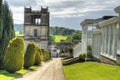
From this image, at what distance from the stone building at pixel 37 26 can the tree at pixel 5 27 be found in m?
94.6

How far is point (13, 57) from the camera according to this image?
34.1 m

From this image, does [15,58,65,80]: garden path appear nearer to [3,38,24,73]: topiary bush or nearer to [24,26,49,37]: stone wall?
[3,38,24,73]: topiary bush

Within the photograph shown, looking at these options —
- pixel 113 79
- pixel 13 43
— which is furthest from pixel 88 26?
pixel 113 79

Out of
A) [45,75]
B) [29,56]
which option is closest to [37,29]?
[29,56]

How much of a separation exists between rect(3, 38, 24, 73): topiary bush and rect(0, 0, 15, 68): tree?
414cm

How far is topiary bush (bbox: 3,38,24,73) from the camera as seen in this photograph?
3375 centimetres

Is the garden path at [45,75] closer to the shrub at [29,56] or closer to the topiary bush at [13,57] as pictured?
the topiary bush at [13,57]

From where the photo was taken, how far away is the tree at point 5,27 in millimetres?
38925

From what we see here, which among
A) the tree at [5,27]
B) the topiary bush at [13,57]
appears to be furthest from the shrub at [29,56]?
the topiary bush at [13,57]

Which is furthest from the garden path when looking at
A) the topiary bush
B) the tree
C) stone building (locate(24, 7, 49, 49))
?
stone building (locate(24, 7, 49, 49))

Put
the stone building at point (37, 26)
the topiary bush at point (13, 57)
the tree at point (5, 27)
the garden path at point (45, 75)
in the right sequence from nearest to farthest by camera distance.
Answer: the garden path at point (45, 75) → the topiary bush at point (13, 57) → the tree at point (5, 27) → the stone building at point (37, 26)

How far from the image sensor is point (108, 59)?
107 feet

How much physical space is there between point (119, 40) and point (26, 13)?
113433 mm

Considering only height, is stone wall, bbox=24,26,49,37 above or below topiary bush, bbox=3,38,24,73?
above
